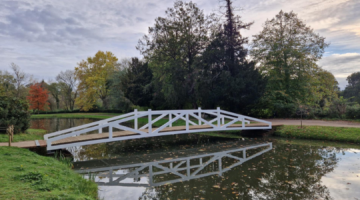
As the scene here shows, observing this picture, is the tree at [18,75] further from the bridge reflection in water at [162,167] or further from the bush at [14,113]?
the bridge reflection in water at [162,167]

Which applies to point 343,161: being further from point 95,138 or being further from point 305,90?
point 305,90

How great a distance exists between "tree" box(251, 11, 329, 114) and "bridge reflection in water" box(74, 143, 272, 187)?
506 inches

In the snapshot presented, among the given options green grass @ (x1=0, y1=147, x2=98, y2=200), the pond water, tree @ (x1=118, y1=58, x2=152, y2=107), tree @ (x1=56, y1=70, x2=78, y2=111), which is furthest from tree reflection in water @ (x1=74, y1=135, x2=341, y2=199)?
tree @ (x1=56, y1=70, x2=78, y2=111)

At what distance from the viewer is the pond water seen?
5496 mm

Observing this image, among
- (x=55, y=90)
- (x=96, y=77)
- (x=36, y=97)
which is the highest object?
(x=96, y=77)

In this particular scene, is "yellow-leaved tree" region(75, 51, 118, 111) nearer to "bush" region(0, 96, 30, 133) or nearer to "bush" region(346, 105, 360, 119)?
"bush" region(0, 96, 30, 133)

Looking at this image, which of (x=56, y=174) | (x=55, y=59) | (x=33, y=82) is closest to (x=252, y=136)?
(x=56, y=174)

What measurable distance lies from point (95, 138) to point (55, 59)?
20275 mm

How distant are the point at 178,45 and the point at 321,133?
43.8 feet

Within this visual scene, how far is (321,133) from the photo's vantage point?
13.1m

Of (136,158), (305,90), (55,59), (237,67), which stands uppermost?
(55,59)

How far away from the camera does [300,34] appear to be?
71.2 ft

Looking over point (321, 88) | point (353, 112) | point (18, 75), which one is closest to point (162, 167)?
point (353, 112)

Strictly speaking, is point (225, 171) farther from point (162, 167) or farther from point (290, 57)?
point (290, 57)
